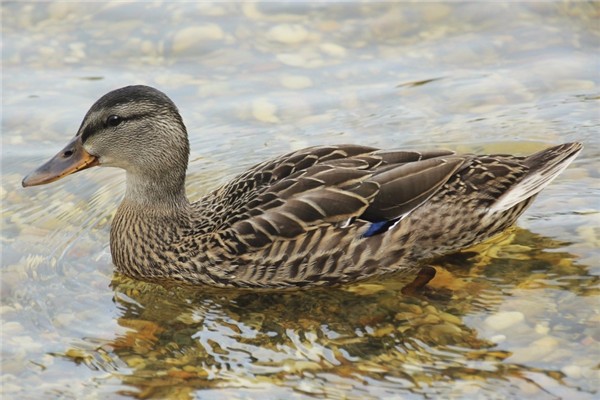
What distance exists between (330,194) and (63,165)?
199cm

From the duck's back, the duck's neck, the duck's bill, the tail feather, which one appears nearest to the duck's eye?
the duck's bill

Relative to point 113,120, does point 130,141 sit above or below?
below

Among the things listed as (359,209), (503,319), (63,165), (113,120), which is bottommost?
(503,319)

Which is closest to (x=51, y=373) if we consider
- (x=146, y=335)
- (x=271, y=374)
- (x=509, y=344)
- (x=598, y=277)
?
(x=146, y=335)

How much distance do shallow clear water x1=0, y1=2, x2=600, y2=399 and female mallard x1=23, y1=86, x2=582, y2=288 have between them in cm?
21

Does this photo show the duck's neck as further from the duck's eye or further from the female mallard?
the duck's eye

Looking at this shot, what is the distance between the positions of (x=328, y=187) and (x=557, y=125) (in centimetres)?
301

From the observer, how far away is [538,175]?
779cm

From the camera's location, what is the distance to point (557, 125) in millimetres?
9656

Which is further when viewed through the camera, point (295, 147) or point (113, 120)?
point (295, 147)

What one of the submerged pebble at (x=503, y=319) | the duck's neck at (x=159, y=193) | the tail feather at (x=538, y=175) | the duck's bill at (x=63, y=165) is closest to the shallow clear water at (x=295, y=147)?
the submerged pebble at (x=503, y=319)

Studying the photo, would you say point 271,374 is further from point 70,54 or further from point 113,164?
point 70,54

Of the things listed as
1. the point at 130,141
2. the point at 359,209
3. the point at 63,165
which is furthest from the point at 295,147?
the point at 63,165

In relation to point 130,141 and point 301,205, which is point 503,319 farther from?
point 130,141
